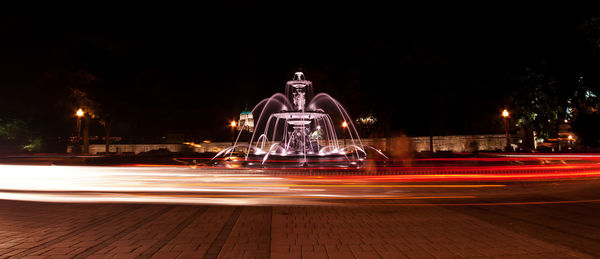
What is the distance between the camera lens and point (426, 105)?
1699 inches

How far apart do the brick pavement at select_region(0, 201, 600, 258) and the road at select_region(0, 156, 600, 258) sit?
0.07ft

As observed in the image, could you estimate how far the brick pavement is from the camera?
4887 mm

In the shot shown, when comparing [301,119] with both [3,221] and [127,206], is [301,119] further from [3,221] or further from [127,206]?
[3,221]

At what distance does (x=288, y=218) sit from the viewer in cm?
700

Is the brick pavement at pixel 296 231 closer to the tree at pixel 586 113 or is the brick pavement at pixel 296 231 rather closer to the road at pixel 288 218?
the road at pixel 288 218

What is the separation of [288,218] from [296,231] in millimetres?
1019

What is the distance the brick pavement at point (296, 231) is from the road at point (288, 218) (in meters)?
0.02

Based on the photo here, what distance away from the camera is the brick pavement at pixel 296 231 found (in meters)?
4.89

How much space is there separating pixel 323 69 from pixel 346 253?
39.9 m

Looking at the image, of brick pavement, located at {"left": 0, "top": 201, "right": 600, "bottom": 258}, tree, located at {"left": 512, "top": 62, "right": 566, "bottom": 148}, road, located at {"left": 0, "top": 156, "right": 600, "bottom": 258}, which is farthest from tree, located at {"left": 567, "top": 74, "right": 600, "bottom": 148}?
brick pavement, located at {"left": 0, "top": 201, "right": 600, "bottom": 258}

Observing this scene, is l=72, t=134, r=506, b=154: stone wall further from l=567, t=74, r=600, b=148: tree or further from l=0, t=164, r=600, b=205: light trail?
l=0, t=164, r=600, b=205: light trail

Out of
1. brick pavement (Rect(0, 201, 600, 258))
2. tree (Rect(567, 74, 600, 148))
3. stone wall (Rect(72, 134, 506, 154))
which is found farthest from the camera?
stone wall (Rect(72, 134, 506, 154))

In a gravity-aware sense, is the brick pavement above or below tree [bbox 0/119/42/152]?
below

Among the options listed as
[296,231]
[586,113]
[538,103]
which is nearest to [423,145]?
[538,103]
